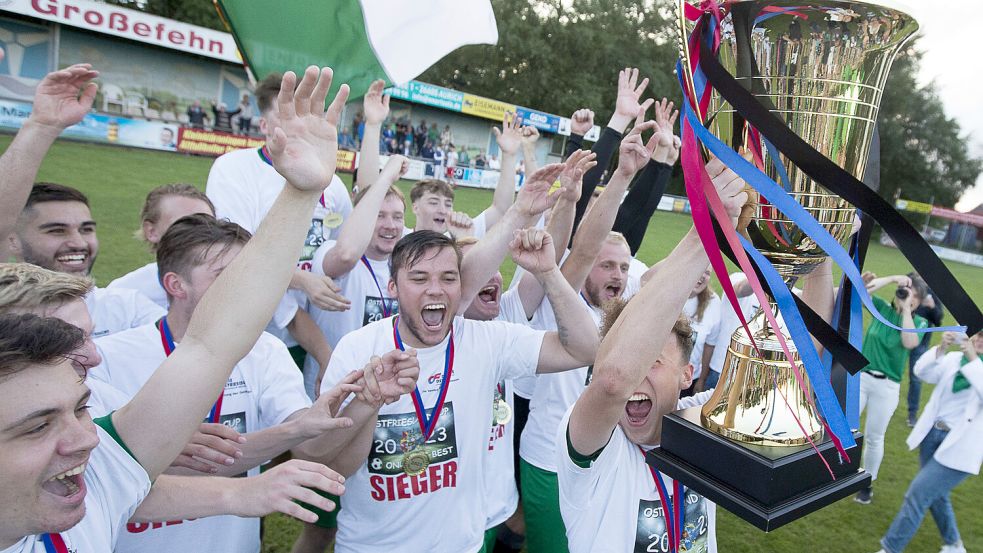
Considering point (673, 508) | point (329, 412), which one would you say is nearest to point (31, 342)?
point (329, 412)

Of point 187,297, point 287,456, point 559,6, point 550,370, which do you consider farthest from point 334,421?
point 559,6

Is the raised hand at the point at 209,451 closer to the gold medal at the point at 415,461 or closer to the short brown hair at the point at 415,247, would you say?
the gold medal at the point at 415,461

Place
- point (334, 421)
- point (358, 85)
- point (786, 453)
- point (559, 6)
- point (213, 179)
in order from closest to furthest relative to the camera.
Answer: point (786, 453) < point (334, 421) < point (213, 179) < point (358, 85) < point (559, 6)

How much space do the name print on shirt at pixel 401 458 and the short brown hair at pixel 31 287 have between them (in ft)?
4.12

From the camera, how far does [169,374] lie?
60.2 inches

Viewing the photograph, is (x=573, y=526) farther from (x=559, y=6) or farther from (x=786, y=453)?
(x=559, y=6)

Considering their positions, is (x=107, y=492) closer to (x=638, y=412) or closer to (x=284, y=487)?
(x=284, y=487)

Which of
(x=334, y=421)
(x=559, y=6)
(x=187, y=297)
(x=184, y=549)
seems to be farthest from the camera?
(x=559, y=6)

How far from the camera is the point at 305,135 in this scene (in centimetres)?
161

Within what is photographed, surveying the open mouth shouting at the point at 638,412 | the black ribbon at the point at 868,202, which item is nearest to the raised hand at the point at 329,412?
the open mouth shouting at the point at 638,412

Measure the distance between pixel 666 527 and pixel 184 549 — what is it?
1.73 m

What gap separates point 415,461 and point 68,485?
1.44 metres

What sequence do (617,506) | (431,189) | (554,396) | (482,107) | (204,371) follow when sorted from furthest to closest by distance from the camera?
1. (482,107)
2. (431,189)
3. (554,396)
4. (617,506)
5. (204,371)

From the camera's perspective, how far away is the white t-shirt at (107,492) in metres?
1.48
